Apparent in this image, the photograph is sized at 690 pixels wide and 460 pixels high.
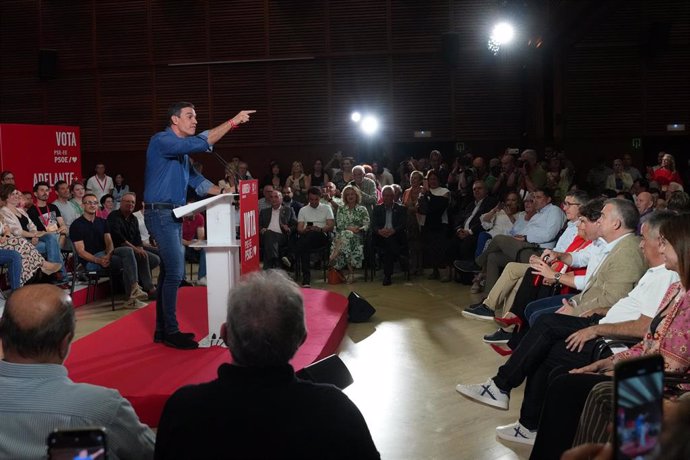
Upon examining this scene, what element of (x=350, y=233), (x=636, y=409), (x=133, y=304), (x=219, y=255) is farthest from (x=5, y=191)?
(x=636, y=409)

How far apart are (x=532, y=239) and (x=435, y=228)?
1.97m

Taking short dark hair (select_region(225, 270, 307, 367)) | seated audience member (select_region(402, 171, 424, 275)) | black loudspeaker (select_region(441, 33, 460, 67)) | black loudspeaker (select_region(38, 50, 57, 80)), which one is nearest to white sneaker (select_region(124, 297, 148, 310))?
seated audience member (select_region(402, 171, 424, 275))

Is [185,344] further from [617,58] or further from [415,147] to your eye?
[617,58]

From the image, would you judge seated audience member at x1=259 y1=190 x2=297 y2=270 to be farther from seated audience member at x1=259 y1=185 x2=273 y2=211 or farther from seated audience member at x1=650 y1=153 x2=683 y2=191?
seated audience member at x1=650 y1=153 x2=683 y2=191

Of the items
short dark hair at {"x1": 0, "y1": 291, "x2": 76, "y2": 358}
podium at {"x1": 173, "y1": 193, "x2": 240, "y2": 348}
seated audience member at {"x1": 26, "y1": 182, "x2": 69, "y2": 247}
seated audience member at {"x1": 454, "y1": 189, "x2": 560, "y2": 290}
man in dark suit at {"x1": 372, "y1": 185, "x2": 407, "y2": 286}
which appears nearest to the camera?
short dark hair at {"x1": 0, "y1": 291, "x2": 76, "y2": 358}

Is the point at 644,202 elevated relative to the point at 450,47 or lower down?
lower down

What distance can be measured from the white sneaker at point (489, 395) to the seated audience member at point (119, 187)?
9646 mm

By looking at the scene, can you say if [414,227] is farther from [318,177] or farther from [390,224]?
[318,177]

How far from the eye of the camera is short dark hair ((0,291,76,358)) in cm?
204

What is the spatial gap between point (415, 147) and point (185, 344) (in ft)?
29.0

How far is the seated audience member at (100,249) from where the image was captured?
7.43 meters

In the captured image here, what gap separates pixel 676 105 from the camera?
1254 cm

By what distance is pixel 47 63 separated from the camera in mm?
13367

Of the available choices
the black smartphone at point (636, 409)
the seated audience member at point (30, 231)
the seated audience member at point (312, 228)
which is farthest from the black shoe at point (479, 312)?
the black smartphone at point (636, 409)
